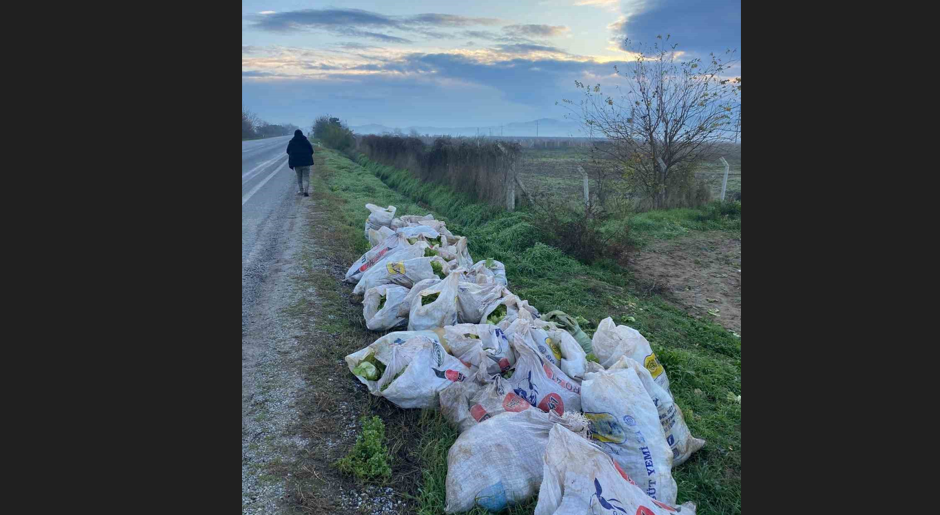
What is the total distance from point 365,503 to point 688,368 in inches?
114

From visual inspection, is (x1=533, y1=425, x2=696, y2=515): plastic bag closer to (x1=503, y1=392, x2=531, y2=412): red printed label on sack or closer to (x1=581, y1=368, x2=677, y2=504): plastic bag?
(x1=581, y1=368, x2=677, y2=504): plastic bag

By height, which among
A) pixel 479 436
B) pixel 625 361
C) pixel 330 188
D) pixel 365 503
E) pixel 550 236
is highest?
pixel 330 188

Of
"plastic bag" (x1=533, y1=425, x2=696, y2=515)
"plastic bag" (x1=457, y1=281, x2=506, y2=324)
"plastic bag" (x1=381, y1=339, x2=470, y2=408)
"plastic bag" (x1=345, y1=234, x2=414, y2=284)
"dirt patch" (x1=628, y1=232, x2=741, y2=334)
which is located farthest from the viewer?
"dirt patch" (x1=628, y1=232, x2=741, y2=334)

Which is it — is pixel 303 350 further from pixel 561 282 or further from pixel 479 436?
pixel 561 282

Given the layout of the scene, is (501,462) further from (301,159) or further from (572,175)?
(572,175)

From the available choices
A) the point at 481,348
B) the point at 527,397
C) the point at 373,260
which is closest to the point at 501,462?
the point at 527,397

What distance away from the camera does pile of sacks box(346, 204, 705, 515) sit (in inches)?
88.4

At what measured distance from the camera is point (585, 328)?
5.25 m

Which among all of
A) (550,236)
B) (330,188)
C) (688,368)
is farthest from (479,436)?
(330,188)

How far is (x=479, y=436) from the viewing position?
2670 mm

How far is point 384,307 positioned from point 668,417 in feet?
7.39

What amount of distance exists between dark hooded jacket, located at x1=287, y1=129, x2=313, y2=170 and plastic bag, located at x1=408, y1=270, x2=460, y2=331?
8.14 meters

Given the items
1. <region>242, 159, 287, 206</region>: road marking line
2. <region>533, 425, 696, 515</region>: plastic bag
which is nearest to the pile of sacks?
<region>533, 425, 696, 515</region>: plastic bag

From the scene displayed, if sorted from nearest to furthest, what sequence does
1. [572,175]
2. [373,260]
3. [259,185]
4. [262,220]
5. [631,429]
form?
1. [631,429]
2. [373,260]
3. [262,220]
4. [259,185]
5. [572,175]
